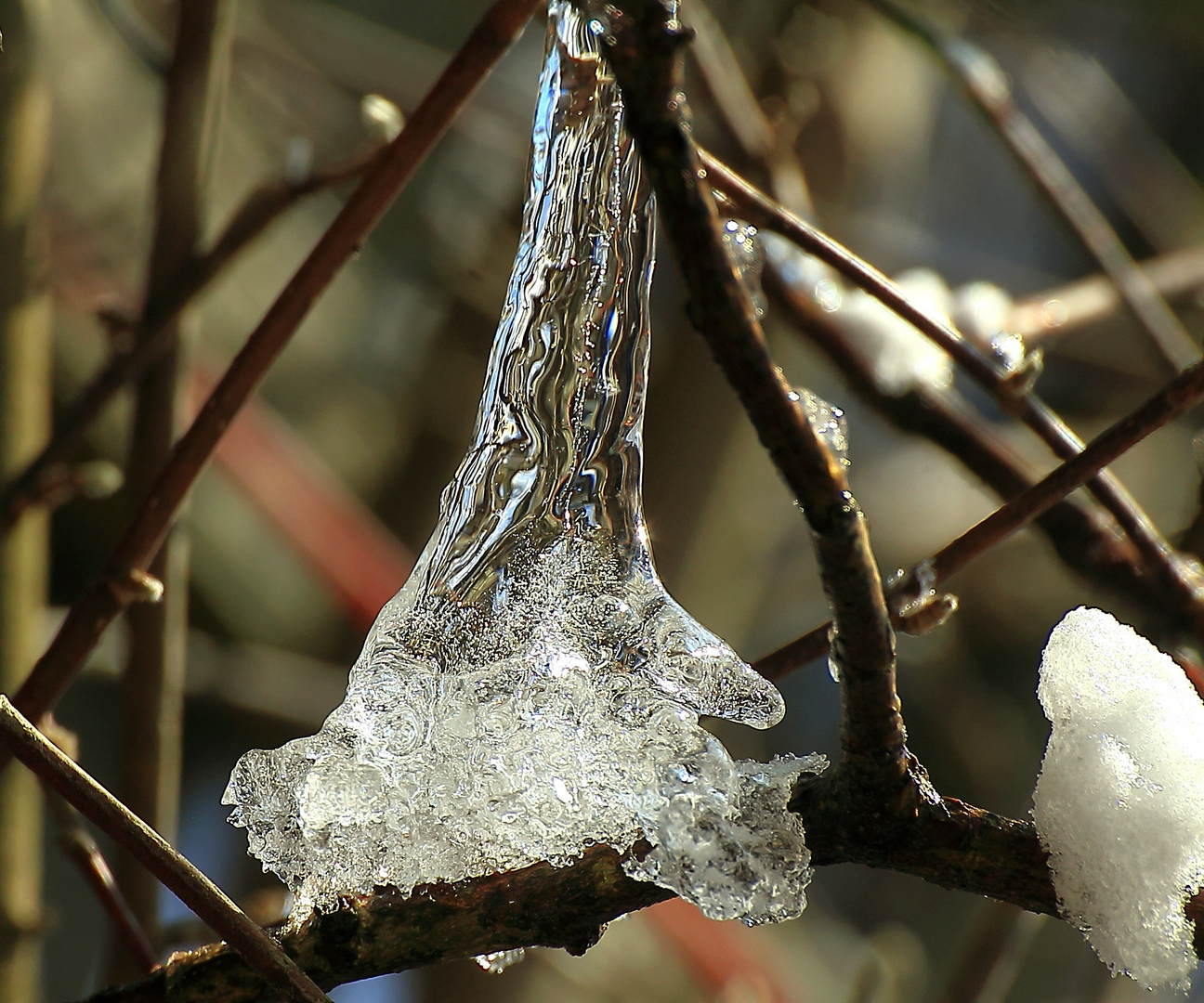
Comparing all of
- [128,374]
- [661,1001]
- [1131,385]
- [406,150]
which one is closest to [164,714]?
[128,374]

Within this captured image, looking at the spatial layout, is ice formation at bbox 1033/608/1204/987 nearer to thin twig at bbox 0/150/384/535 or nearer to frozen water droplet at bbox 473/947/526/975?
frozen water droplet at bbox 473/947/526/975

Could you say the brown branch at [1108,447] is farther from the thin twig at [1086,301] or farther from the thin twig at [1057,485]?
the thin twig at [1086,301]

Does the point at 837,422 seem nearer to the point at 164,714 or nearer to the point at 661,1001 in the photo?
the point at 164,714

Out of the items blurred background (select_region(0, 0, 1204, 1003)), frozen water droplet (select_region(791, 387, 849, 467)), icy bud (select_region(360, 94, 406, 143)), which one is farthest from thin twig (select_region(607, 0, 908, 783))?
blurred background (select_region(0, 0, 1204, 1003))

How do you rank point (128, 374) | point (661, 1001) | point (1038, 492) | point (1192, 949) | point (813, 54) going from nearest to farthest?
point (1192, 949), point (1038, 492), point (128, 374), point (813, 54), point (661, 1001)

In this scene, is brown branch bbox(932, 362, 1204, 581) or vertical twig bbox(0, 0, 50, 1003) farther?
vertical twig bbox(0, 0, 50, 1003)

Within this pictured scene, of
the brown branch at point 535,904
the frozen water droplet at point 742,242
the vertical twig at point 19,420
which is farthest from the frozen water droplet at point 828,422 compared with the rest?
the vertical twig at point 19,420
